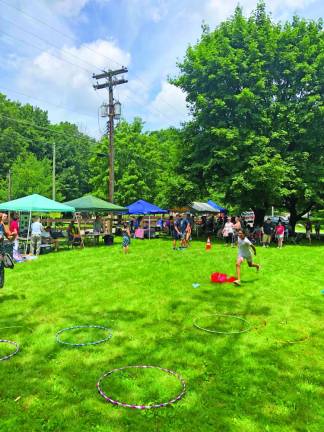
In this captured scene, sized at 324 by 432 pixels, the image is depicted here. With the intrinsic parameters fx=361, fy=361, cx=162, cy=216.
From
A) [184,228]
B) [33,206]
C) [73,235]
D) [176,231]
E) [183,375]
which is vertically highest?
[33,206]

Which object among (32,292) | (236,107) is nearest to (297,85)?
(236,107)

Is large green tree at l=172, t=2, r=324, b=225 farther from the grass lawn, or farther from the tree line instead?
the grass lawn

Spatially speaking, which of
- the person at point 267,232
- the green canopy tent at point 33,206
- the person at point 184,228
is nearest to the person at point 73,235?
the green canopy tent at point 33,206

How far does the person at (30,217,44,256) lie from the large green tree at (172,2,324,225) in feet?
34.4

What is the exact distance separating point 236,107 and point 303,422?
19676 millimetres

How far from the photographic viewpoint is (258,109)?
69.2 feet

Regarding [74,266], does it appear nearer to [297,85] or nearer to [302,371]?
[302,371]

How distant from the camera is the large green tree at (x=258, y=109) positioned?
20.5 meters

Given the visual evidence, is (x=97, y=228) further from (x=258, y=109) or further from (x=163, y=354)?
(x=163, y=354)

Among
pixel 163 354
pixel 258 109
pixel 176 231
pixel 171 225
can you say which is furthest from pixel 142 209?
pixel 163 354

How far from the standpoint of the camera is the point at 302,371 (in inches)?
199

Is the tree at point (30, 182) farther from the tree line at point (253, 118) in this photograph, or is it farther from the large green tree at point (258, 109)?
the large green tree at point (258, 109)

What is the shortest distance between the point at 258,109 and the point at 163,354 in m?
18.5

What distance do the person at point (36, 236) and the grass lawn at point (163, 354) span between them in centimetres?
Result: 430
